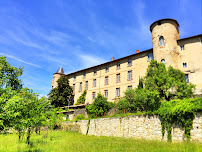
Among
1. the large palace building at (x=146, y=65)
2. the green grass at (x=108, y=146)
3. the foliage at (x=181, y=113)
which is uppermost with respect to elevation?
the large palace building at (x=146, y=65)

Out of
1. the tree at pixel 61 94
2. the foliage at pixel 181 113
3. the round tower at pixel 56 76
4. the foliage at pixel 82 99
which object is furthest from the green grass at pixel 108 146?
the round tower at pixel 56 76

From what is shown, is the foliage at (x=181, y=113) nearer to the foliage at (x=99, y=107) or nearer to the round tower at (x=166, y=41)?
the foliage at (x=99, y=107)

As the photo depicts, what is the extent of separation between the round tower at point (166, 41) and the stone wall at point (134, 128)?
38.5 feet

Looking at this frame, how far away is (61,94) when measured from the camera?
114ft

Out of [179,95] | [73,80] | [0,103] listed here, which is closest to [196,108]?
[179,95]

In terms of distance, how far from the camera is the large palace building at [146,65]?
72.0 ft

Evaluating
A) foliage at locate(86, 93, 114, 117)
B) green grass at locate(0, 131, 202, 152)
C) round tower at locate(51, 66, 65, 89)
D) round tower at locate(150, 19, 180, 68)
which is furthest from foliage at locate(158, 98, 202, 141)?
round tower at locate(51, 66, 65, 89)

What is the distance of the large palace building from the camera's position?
2194cm

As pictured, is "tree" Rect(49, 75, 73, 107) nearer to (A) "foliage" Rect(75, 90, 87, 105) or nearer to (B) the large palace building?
(B) the large palace building

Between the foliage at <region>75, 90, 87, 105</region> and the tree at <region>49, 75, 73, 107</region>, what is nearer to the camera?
the foliage at <region>75, 90, 87, 105</region>

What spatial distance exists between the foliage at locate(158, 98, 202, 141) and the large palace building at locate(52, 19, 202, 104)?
10.2 meters

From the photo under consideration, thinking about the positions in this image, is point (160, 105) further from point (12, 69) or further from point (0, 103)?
point (12, 69)

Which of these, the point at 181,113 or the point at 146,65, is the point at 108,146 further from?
the point at 146,65

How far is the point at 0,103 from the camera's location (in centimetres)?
695
